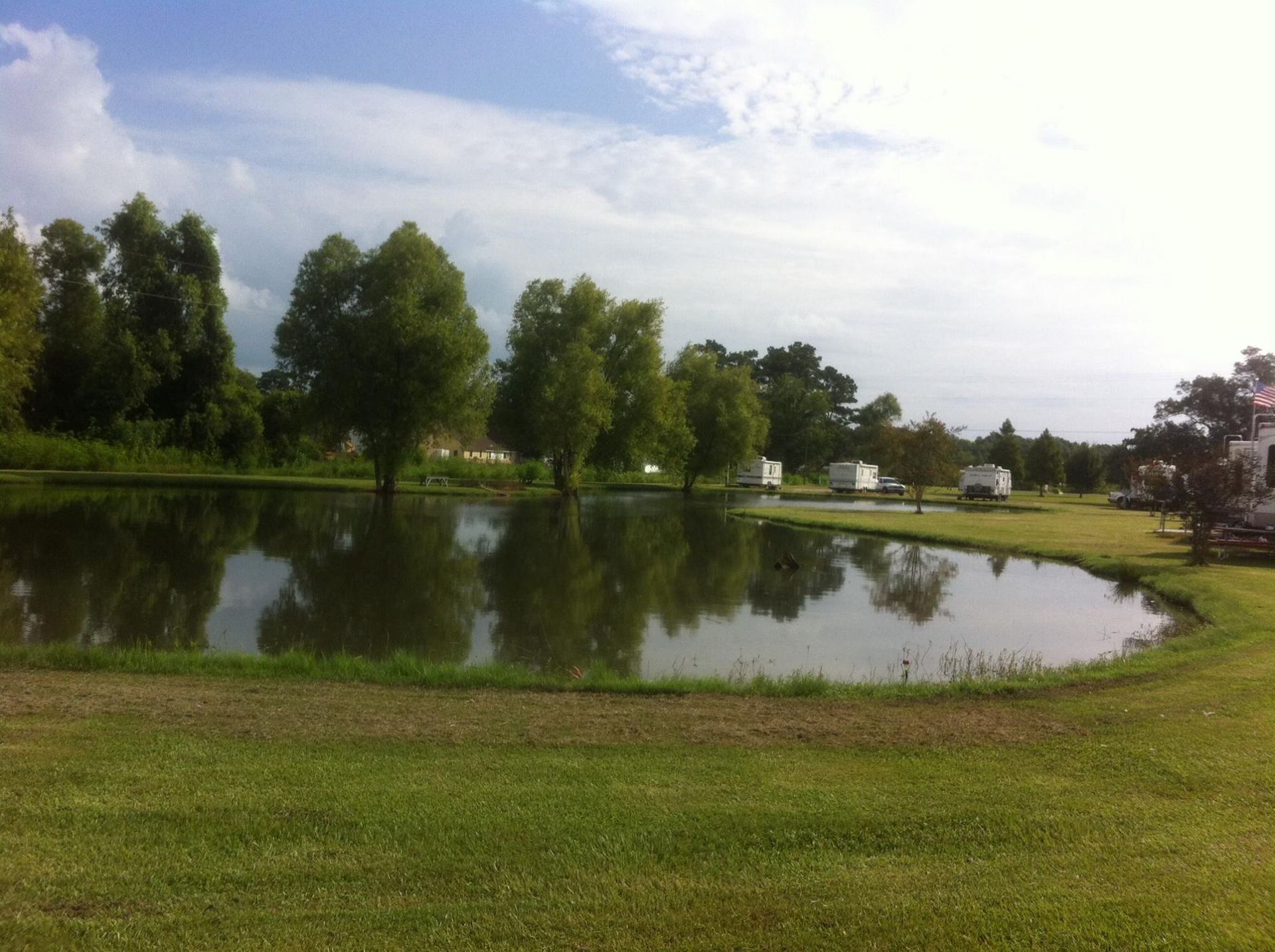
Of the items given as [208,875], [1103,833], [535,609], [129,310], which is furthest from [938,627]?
[129,310]

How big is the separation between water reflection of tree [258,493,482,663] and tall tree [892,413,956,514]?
29849 millimetres

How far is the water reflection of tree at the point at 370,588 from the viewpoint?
1273 centimetres

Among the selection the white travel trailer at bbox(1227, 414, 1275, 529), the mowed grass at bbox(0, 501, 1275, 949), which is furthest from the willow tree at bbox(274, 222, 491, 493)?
the mowed grass at bbox(0, 501, 1275, 949)

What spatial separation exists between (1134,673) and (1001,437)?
310 ft

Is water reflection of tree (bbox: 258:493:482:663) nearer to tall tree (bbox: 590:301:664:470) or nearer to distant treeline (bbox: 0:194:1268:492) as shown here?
distant treeline (bbox: 0:194:1268:492)

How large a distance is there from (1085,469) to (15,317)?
9576 centimetres

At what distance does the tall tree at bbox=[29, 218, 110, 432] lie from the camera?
51.0 meters

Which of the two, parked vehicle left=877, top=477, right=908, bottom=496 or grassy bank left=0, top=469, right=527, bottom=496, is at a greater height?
parked vehicle left=877, top=477, right=908, bottom=496

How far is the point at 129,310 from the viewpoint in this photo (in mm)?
50438

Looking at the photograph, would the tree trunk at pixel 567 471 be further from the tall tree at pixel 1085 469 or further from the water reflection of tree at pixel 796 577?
the tall tree at pixel 1085 469

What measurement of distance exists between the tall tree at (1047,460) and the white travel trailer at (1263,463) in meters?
71.3

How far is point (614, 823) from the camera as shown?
522 cm

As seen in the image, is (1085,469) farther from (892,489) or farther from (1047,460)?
(892,489)

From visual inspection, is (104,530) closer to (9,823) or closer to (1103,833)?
(9,823)
